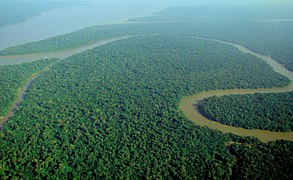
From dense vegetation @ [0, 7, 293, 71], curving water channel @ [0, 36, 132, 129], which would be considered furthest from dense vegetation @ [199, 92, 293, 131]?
curving water channel @ [0, 36, 132, 129]

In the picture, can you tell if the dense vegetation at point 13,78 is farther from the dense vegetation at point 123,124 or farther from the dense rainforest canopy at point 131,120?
the dense vegetation at point 123,124

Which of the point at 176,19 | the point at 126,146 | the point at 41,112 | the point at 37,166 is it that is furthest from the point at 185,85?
the point at 176,19

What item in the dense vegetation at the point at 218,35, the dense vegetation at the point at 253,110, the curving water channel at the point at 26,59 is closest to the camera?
the dense vegetation at the point at 253,110

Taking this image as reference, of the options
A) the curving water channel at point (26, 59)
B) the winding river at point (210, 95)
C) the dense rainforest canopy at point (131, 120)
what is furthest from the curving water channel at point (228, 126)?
the curving water channel at point (26, 59)

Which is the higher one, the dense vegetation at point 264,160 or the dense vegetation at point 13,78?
the dense vegetation at point 13,78

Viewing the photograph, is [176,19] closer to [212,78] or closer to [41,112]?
[212,78]

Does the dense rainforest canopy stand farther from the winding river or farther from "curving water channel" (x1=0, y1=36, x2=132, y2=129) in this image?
the winding river

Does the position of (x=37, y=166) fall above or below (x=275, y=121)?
above
